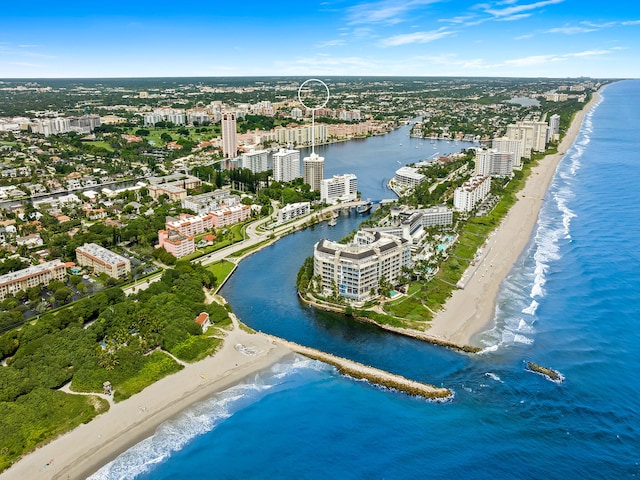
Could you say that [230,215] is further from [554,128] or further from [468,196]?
[554,128]

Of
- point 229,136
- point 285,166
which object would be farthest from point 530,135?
point 229,136

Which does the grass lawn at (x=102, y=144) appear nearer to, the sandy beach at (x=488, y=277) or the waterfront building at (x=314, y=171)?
the waterfront building at (x=314, y=171)

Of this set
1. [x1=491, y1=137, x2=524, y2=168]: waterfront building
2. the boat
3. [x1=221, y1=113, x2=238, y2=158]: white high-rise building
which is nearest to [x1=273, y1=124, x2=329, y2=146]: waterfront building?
[x1=221, y1=113, x2=238, y2=158]: white high-rise building

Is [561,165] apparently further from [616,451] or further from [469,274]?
[616,451]

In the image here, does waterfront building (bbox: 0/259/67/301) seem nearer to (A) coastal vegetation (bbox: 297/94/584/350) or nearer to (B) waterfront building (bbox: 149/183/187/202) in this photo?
(A) coastal vegetation (bbox: 297/94/584/350)

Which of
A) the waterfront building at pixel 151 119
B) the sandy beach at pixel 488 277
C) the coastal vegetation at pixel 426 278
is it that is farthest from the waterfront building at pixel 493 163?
the waterfront building at pixel 151 119

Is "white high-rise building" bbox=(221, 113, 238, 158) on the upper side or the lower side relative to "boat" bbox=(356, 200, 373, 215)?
upper
